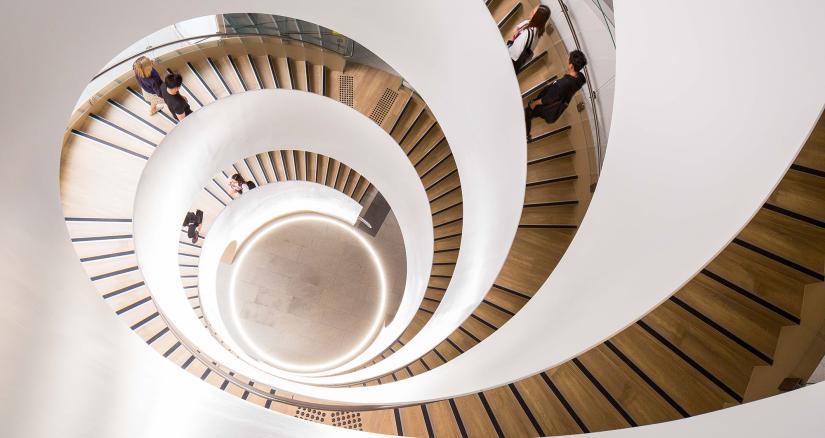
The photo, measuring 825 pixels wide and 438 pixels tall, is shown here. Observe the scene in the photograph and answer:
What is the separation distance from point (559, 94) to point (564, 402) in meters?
2.89

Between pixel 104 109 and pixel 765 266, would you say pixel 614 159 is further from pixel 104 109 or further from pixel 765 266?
pixel 104 109

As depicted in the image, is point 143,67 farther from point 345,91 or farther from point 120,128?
point 345,91

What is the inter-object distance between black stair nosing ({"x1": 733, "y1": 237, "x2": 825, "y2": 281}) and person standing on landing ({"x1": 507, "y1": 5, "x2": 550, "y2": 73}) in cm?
260

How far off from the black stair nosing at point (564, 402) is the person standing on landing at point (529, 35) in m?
3.16

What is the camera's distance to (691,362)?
304 centimetres

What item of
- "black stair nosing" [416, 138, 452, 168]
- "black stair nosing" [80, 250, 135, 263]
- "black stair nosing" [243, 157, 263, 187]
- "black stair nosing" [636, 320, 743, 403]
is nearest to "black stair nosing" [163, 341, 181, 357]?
"black stair nosing" [80, 250, 135, 263]

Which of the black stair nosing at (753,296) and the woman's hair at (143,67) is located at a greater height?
the woman's hair at (143,67)

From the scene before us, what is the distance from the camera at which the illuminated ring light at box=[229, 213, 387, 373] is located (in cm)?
927

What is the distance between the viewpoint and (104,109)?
15.8 ft

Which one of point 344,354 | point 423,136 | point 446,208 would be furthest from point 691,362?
point 344,354

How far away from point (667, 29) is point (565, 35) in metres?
2.44

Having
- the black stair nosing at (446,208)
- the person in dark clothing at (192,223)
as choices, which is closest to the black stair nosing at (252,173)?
the person in dark clothing at (192,223)

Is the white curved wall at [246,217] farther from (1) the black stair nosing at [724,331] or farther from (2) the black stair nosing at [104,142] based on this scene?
(1) the black stair nosing at [724,331]

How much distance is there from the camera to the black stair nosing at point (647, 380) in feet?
9.72
